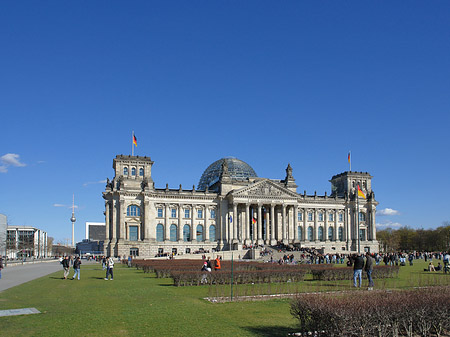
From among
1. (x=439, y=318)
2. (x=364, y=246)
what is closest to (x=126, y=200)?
(x=364, y=246)

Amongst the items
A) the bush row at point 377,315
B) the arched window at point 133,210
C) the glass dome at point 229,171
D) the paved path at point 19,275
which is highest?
the glass dome at point 229,171

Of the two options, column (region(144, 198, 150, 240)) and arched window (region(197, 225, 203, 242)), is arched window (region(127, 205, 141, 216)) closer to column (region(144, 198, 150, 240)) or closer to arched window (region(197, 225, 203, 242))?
column (region(144, 198, 150, 240))

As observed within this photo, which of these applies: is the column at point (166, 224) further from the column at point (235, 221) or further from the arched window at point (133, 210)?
the column at point (235, 221)

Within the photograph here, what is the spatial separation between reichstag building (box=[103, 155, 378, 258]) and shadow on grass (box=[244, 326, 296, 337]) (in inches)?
2974

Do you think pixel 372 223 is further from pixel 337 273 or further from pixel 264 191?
pixel 337 273

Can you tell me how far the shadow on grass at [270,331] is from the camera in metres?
14.6

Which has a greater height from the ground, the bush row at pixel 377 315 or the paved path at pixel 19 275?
the bush row at pixel 377 315

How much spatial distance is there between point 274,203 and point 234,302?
82595 millimetres

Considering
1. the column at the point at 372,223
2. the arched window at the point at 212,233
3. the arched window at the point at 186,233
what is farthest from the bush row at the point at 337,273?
the column at the point at 372,223

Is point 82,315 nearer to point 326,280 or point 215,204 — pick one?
point 326,280

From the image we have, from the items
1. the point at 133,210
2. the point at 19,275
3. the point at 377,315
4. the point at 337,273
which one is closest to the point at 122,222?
the point at 133,210

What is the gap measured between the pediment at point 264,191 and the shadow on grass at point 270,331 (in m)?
85.0

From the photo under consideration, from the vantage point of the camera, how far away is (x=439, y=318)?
1340cm

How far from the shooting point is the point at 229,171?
382 feet
